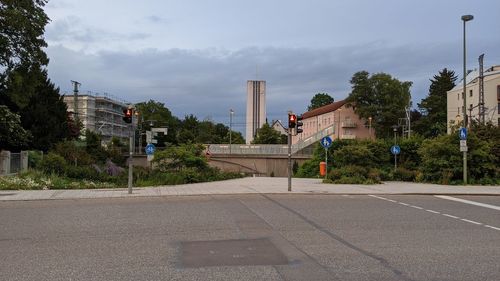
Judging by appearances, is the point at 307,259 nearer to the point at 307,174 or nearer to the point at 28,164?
the point at 28,164

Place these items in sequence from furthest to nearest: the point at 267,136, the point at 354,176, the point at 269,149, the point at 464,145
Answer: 1. the point at 267,136
2. the point at 269,149
3. the point at 354,176
4. the point at 464,145

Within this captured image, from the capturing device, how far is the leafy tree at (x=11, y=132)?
38531 millimetres

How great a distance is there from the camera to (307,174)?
1809 inches

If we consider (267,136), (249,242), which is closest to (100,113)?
(267,136)

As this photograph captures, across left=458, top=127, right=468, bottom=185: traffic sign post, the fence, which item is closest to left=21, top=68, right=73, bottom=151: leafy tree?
the fence

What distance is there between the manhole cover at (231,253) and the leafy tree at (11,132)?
32.7 metres

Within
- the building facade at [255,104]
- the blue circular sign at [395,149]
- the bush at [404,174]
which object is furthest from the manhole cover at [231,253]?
the building facade at [255,104]

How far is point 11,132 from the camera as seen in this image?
129 feet

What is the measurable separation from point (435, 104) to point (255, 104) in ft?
168

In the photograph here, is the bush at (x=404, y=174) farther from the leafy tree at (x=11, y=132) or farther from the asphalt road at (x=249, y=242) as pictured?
the leafy tree at (x=11, y=132)

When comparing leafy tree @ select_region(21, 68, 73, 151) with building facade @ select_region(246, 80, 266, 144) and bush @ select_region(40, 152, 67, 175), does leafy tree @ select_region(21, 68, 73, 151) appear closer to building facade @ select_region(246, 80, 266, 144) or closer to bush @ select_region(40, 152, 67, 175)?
bush @ select_region(40, 152, 67, 175)

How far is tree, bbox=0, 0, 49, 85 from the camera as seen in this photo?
35.0 m

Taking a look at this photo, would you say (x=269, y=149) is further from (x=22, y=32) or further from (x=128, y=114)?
(x=128, y=114)

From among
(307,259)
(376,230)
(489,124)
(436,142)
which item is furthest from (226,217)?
(489,124)
